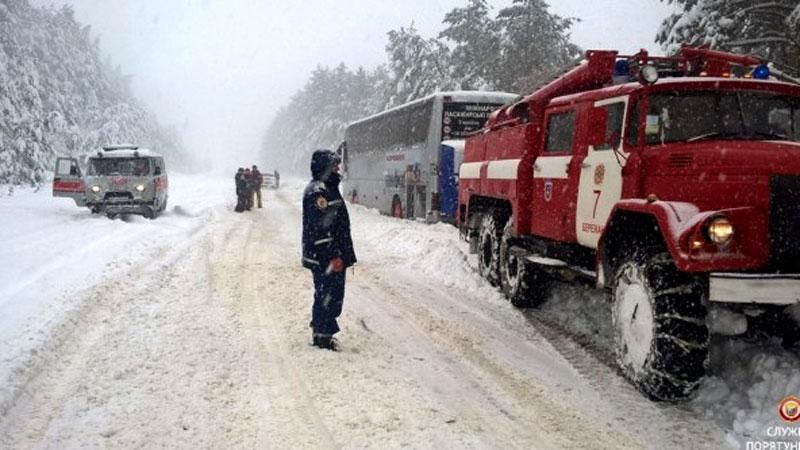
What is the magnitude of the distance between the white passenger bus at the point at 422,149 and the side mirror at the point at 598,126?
11510mm

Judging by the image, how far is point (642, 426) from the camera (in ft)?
15.1

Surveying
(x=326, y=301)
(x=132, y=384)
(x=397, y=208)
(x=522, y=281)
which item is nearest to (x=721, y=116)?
(x=522, y=281)

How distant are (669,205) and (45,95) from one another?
64093mm

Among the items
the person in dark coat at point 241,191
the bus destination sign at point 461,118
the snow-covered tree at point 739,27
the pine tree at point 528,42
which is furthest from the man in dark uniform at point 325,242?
the pine tree at point 528,42

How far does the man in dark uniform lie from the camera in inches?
240

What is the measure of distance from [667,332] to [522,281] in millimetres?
3776

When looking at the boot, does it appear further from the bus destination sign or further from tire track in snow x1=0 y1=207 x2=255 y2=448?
the bus destination sign

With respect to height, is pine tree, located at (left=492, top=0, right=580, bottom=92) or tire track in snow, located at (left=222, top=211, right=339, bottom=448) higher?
pine tree, located at (left=492, top=0, right=580, bottom=92)

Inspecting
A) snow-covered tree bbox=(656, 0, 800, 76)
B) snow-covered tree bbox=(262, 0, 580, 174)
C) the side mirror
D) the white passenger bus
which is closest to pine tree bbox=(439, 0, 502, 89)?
snow-covered tree bbox=(262, 0, 580, 174)

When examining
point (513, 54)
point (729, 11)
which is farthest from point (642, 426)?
point (513, 54)

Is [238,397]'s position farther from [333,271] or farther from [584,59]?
[584,59]

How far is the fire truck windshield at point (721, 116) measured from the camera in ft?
18.0

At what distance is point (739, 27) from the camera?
16672 mm

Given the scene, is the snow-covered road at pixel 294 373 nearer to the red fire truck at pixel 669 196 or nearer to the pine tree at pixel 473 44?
the red fire truck at pixel 669 196
